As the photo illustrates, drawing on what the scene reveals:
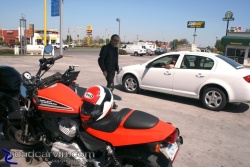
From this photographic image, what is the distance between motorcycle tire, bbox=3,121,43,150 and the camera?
3752 millimetres

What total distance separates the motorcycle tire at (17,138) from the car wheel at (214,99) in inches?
179

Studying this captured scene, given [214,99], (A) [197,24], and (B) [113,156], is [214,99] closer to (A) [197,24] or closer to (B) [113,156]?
(B) [113,156]

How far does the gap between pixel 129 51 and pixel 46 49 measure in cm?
3724

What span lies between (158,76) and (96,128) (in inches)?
193

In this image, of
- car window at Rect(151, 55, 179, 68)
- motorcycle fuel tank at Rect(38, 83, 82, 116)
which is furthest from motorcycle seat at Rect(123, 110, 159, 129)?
car window at Rect(151, 55, 179, 68)

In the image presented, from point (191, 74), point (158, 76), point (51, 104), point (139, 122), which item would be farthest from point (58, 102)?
point (158, 76)

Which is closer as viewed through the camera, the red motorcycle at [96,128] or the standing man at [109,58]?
the red motorcycle at [96,128]

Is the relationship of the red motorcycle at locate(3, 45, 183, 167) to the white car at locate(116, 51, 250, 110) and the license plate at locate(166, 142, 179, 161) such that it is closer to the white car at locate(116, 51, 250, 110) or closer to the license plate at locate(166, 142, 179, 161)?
the license plate at locate(166, 142, 179, 161)

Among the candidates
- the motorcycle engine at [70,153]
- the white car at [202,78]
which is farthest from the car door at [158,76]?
the motorcycle engine at [70,153]

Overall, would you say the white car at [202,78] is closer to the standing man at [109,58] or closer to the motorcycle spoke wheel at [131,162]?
the standing man at [109,58]

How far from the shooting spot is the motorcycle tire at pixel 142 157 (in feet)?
8.27

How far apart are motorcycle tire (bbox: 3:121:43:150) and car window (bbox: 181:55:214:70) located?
4721mm

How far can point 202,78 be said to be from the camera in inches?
261

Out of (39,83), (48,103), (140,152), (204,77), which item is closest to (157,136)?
(140,152)
